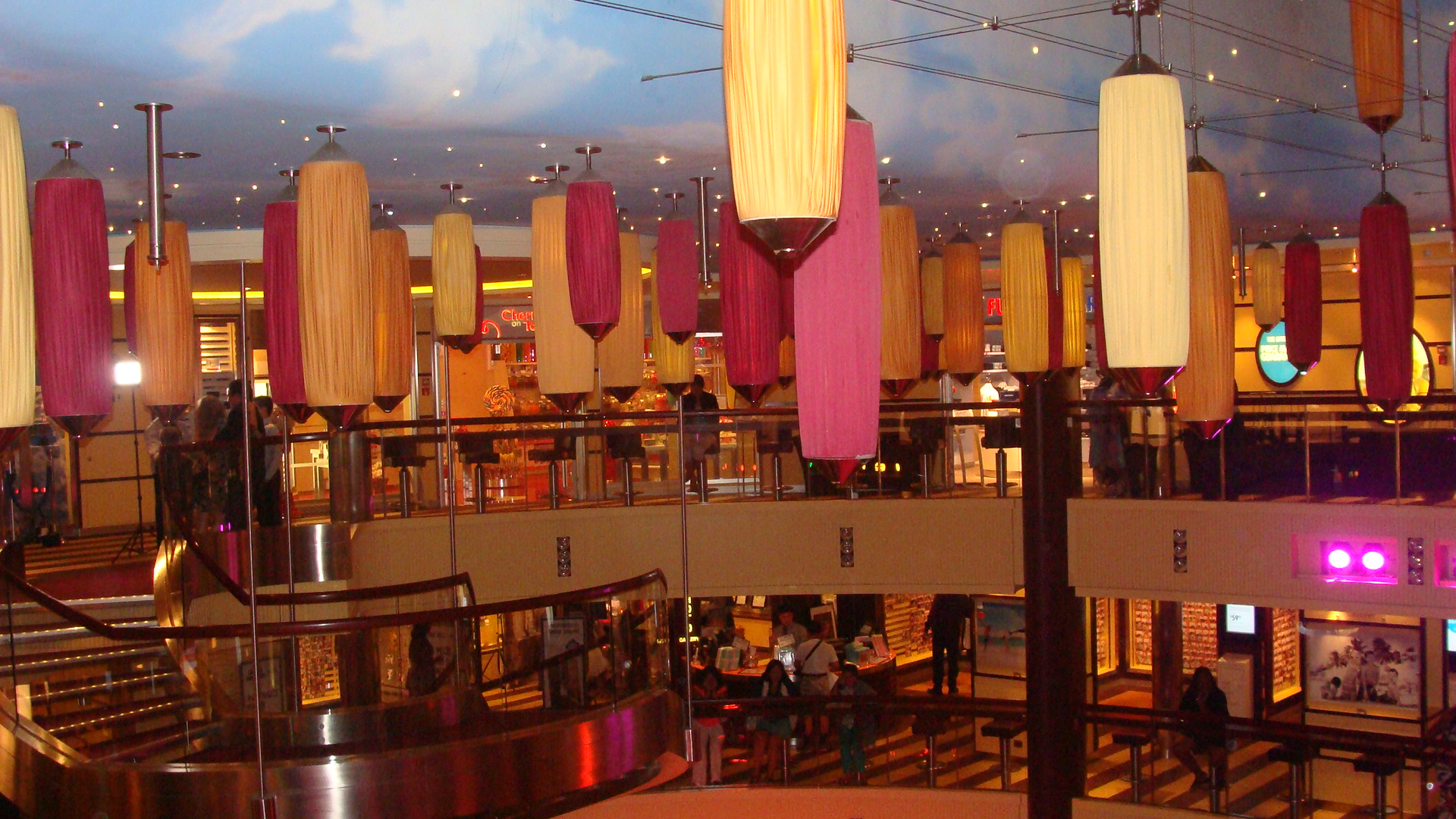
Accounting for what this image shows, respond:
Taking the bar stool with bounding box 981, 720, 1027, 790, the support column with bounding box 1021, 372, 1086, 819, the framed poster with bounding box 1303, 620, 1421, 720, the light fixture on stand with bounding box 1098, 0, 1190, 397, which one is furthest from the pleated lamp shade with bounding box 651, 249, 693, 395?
the framed poster with bounding box 1303, 620, 1421, 720

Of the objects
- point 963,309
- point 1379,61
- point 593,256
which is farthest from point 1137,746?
point 1379,61


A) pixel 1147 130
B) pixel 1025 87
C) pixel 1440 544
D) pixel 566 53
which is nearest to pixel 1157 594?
pixel 1440 544

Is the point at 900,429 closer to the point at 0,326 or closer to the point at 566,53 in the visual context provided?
the point at 566,53

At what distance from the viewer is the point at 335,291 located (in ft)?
11.5

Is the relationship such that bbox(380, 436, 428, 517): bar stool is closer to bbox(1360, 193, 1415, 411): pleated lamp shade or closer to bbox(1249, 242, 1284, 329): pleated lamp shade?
bbox(1249, 242, 1284, 329): pleated lamp shade

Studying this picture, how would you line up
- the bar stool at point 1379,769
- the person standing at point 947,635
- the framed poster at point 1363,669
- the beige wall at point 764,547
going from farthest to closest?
the person standing at point 947,635 < the framed poster at point 1363,669 < the beige wall at point 764,547 < the bar stool at point 1379,769

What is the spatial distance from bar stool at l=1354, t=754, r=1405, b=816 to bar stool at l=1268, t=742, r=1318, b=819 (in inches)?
14.5

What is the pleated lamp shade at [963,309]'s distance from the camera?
654 cm

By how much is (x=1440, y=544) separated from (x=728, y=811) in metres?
6.11

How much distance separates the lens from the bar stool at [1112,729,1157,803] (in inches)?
432

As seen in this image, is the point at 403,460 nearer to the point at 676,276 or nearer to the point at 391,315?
the point at 676,276

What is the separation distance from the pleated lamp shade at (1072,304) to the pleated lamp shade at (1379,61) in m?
3.49

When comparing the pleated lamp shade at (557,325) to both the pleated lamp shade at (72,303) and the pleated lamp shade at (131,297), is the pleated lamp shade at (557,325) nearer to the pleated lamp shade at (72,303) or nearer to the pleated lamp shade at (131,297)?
the pleated lamp shade at (72,303)

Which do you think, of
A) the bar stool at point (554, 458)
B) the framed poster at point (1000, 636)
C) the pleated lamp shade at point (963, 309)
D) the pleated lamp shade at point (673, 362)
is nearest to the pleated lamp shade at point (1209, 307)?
the pleated lamp shade at point (963, 309)
